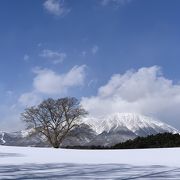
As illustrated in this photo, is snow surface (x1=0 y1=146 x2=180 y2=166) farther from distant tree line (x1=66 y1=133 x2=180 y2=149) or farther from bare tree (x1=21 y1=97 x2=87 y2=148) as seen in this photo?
bare tree (x1=21 y1=97 x2=87 y2=148)

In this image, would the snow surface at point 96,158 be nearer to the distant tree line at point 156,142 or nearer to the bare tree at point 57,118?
the distant tree line at point 156,142

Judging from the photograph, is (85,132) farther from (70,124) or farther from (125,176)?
(125,176)

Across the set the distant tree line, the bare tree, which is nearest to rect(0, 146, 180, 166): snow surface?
the distant tree line

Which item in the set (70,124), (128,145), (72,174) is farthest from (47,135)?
(72,174)

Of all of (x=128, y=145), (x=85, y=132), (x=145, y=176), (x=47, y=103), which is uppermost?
(x=47, y=103)

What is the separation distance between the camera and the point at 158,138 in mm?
30219

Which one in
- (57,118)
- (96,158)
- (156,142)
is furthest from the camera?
(57,118)

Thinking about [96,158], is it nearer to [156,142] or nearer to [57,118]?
[156,142]

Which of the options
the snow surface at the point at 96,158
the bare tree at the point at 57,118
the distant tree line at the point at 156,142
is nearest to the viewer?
the snow surface at the point at 96,158

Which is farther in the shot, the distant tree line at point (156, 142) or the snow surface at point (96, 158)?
the distant tree line at point (156, 142)

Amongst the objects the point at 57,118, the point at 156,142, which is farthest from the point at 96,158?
the point at 57,118

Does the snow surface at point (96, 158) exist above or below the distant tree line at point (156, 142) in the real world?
below

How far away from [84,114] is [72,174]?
154 feet

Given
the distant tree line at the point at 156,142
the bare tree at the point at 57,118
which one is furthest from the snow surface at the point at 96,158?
the bare tree at the point at 57,118
